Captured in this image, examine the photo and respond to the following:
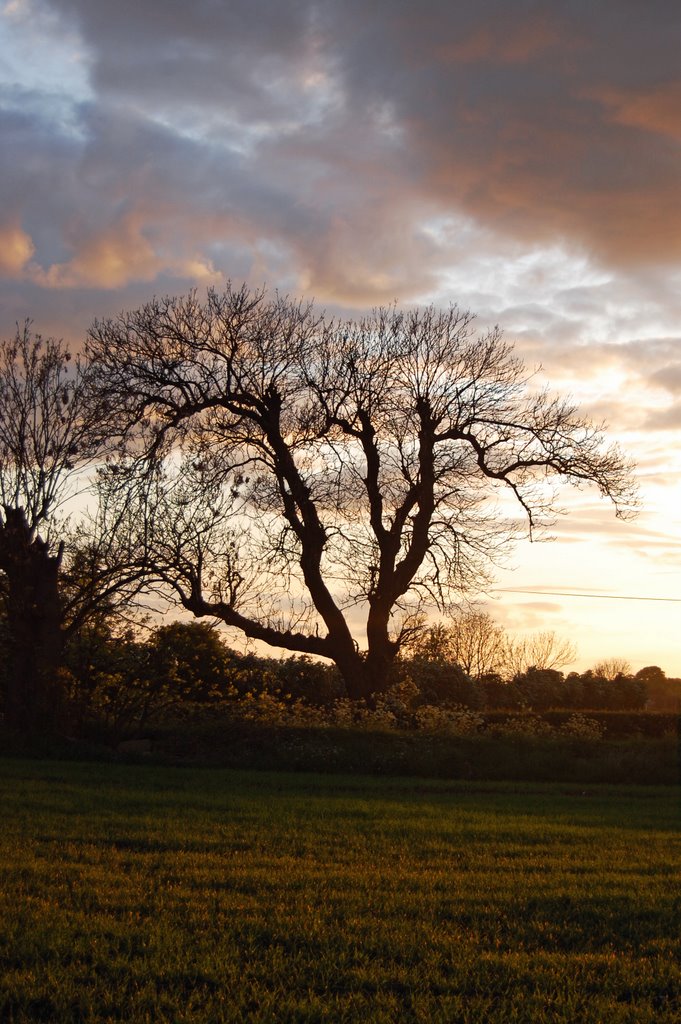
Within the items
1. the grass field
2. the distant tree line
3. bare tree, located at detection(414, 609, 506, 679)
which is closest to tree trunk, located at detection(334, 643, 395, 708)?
the distant tree line

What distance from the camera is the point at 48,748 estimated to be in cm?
1791

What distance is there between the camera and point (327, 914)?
20.0 feet

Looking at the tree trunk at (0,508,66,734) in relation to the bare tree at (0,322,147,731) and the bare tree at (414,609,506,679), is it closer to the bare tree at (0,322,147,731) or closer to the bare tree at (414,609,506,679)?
the bare tree at (0,322,147,731)

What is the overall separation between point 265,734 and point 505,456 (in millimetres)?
11233

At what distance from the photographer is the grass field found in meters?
4.60

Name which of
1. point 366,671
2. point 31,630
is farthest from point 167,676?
point 366,671

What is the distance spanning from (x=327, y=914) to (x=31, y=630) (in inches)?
596

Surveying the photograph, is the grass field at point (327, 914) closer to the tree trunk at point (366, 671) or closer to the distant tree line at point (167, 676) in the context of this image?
the distant tree line at point (167, 676)

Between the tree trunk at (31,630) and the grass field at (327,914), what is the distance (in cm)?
A: 828

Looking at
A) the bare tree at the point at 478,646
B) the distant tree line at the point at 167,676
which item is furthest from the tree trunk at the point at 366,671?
the bare tree at the point at 478,646

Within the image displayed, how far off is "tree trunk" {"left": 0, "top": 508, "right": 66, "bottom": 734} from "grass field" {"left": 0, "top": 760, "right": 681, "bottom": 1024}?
828 centimetres

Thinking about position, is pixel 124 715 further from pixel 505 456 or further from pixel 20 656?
pixel 505 456

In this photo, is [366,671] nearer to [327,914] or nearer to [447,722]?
[447,722]

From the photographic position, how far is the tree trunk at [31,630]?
1962cm
